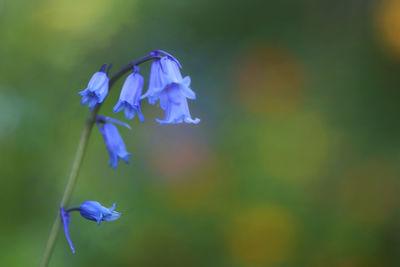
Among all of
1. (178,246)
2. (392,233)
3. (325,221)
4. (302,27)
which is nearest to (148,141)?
(178,246)

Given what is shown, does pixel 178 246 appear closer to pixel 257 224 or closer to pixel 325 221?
pixel 257 224

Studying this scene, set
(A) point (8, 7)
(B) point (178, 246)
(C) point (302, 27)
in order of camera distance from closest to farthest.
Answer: (B) point (178, 246) → (A) point (8, 7) → (C) point (302, 27)

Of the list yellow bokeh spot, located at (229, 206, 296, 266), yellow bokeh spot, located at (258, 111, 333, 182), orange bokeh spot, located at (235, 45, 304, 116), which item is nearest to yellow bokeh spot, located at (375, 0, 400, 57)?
orange bokeh spot, located at (235, 45, 304, 116)

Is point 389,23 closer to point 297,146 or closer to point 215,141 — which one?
point 297,146

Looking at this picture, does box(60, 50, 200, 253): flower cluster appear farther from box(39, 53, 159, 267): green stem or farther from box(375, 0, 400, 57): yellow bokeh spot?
box(375, 0, 400, 57): yellow bokeh spot

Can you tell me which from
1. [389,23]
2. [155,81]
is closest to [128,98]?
[155,81]

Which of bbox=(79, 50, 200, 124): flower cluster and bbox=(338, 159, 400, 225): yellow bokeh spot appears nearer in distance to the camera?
bbox=(79, 50, 200, 124): flower cluster
